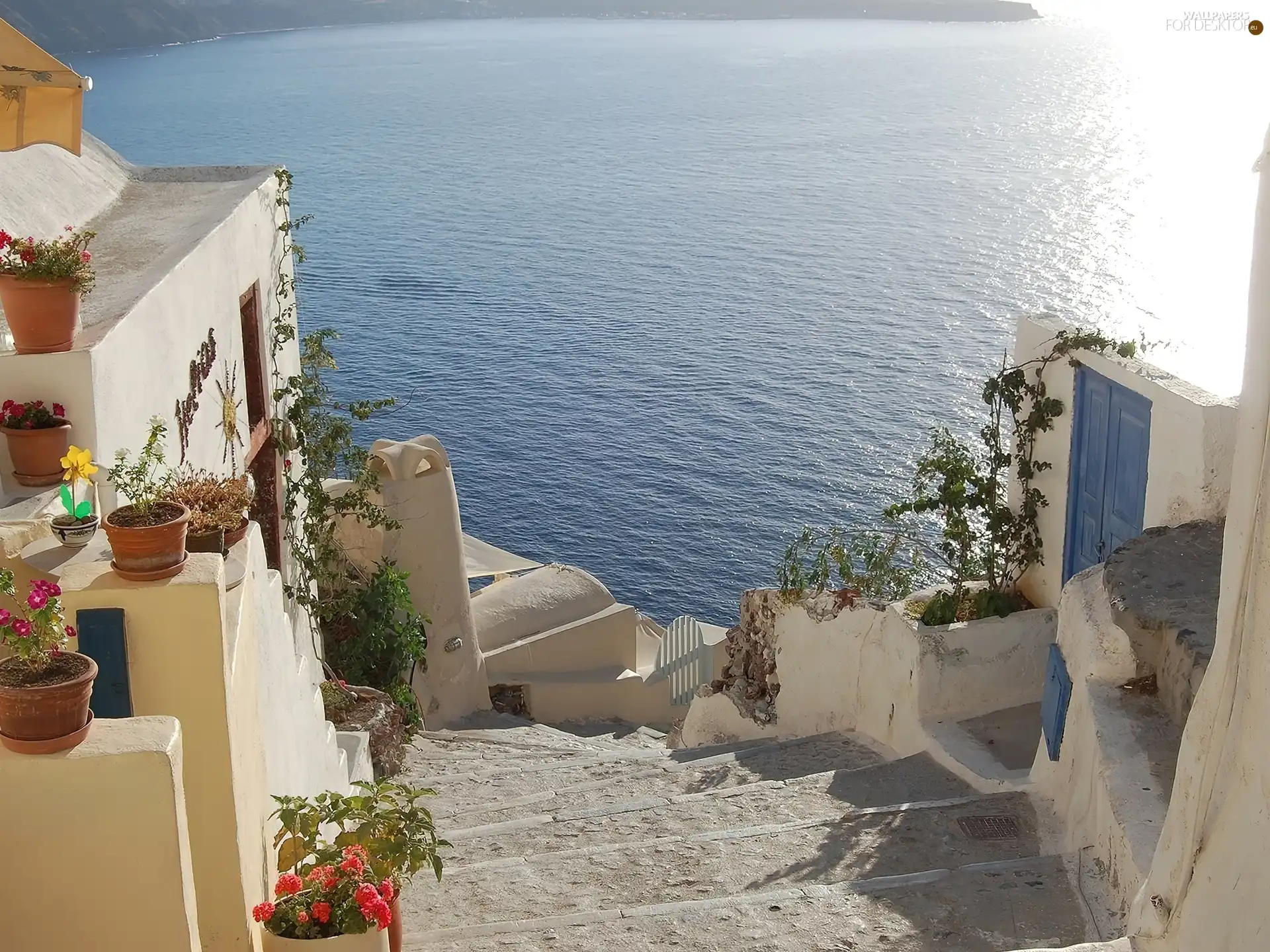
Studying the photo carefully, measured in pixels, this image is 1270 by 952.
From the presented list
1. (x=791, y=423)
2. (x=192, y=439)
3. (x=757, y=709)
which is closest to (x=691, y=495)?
(x=791, y=423)

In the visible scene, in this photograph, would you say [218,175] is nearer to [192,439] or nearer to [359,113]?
[192,439]

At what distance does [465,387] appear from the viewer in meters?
45.2

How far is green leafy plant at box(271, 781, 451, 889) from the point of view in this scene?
5195 millimetres

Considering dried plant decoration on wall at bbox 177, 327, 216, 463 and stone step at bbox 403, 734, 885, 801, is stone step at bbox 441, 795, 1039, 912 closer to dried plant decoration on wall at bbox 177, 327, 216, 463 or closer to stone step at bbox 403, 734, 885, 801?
stone step at bbox 403, 734, 885, 801

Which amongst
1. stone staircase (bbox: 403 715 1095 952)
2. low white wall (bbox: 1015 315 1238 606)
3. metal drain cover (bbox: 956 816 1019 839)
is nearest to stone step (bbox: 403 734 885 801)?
stone staircase (bbox: 403 715 1095 952)

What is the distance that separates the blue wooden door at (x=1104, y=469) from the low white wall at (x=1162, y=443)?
81 millimetres

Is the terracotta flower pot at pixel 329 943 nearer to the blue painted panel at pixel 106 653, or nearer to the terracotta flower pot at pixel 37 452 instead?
the blue painted panel at pixel 106 653

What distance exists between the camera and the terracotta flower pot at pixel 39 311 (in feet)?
19.7

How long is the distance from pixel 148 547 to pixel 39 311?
2.19 meters

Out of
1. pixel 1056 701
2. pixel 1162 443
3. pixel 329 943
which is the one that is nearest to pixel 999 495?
pixel 1162 443

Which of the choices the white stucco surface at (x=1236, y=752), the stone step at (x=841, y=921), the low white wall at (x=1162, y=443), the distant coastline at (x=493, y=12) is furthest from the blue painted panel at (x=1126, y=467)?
the distant coastline at (x=493, y=12)

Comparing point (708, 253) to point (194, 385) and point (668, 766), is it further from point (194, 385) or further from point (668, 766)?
point (194, 385)

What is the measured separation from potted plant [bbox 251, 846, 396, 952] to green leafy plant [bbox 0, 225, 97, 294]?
3114 millimetres

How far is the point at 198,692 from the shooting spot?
450cm
